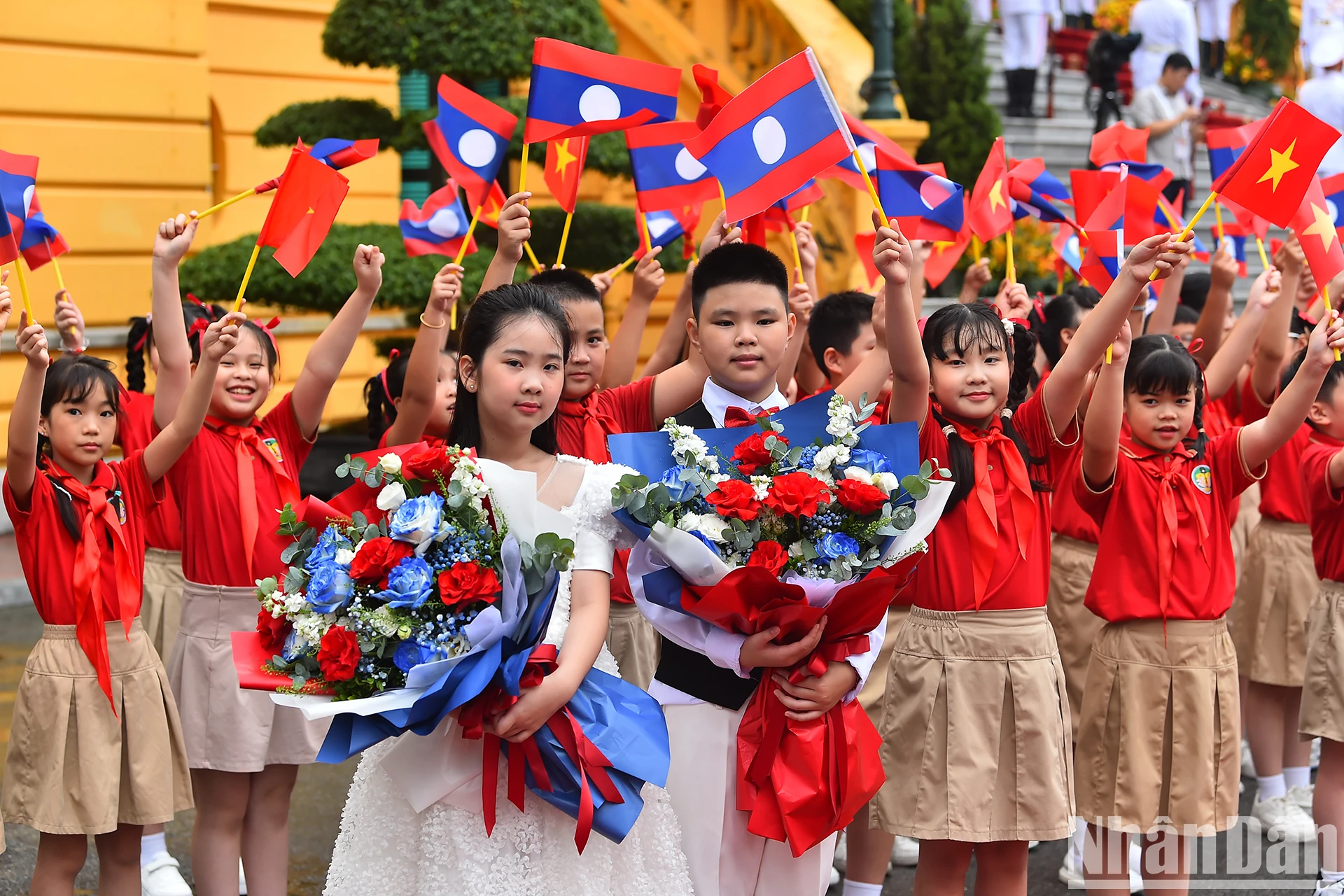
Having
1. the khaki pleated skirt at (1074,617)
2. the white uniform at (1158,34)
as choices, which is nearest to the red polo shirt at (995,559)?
the khaki pleated skirt at (1074,617)

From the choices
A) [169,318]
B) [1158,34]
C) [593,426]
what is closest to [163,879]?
[169,318]

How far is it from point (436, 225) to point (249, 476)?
81.5 inches

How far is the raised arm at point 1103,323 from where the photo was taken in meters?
3.44

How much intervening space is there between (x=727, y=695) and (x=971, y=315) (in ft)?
4.02

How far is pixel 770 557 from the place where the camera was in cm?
285

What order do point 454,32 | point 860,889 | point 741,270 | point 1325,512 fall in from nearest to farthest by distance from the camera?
point 741,270
point 860,889
point 1325,512
point 454,32

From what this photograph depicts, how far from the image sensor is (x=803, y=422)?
10.1ft

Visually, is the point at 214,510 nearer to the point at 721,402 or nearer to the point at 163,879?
the point at 163,879

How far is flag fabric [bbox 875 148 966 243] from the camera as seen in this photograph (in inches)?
192

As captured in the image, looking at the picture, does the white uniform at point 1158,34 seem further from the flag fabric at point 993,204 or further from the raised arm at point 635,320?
the raised arm at point 635,320

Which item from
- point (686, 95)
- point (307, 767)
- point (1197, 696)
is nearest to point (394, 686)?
point (1197, 696)

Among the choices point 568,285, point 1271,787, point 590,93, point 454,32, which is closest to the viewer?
point 568,285

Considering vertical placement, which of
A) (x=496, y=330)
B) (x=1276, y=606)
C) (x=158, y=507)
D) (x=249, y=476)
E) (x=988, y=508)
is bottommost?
(x=1276, y=606)

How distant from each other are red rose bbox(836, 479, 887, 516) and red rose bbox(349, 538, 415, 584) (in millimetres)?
876
